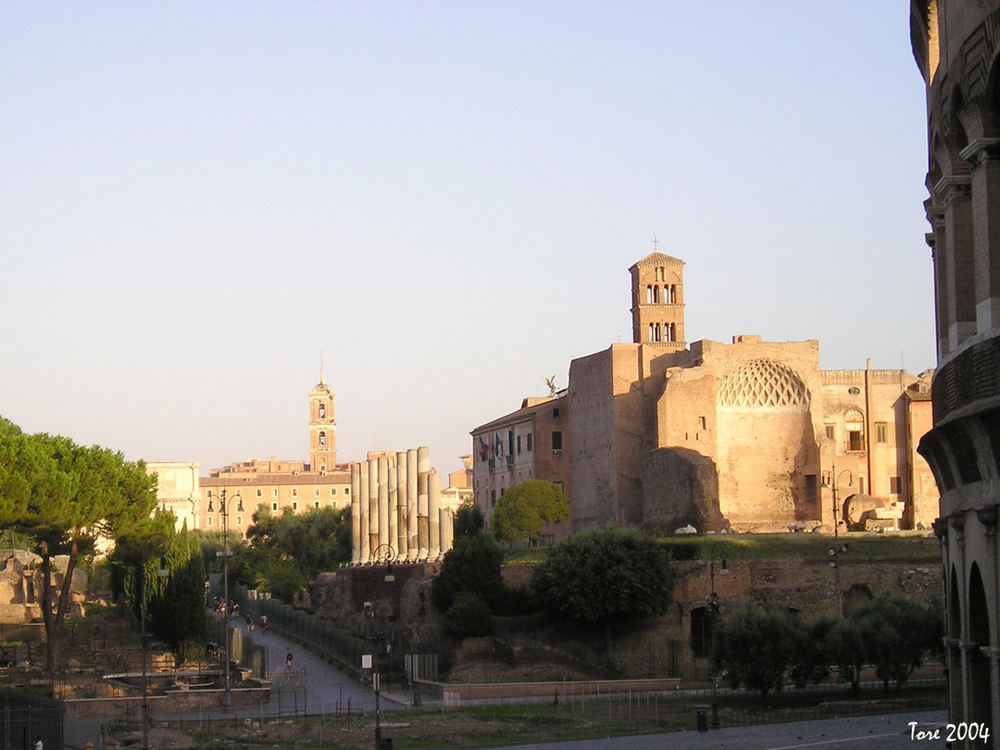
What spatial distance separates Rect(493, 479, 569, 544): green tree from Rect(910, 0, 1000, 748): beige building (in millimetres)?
51915

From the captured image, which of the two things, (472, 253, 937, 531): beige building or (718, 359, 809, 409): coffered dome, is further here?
(718, 359, 809, 409): coffered dome

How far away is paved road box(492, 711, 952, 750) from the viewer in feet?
89.4

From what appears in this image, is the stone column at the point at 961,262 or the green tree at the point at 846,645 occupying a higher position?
the stone column at the point at 961,262

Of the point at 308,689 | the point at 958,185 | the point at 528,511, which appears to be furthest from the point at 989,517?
the point at 528,511

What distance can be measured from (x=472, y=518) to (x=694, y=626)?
1183 inches

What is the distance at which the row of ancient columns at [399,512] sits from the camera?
59.8 meters

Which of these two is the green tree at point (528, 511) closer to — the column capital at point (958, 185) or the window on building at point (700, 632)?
the window on building at point (700, 632)

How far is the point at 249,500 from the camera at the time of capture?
15638 cm

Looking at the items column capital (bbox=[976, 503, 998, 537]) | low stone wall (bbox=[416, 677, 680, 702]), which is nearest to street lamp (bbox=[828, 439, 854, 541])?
low stone wall (bbox=[416, 677, 680, 702])

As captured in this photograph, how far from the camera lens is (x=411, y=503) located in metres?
64.0

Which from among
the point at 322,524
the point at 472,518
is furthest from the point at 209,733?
Answer: the point at 322,524

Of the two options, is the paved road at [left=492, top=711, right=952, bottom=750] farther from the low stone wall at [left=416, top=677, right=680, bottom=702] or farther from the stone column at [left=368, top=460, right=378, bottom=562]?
the stone column at [left=368, top=460, right=378, bottom=562]

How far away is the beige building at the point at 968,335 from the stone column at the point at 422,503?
147 feet

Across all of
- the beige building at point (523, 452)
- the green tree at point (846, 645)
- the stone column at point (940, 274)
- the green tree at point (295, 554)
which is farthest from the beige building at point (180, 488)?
the stone column at point (940, 274)
